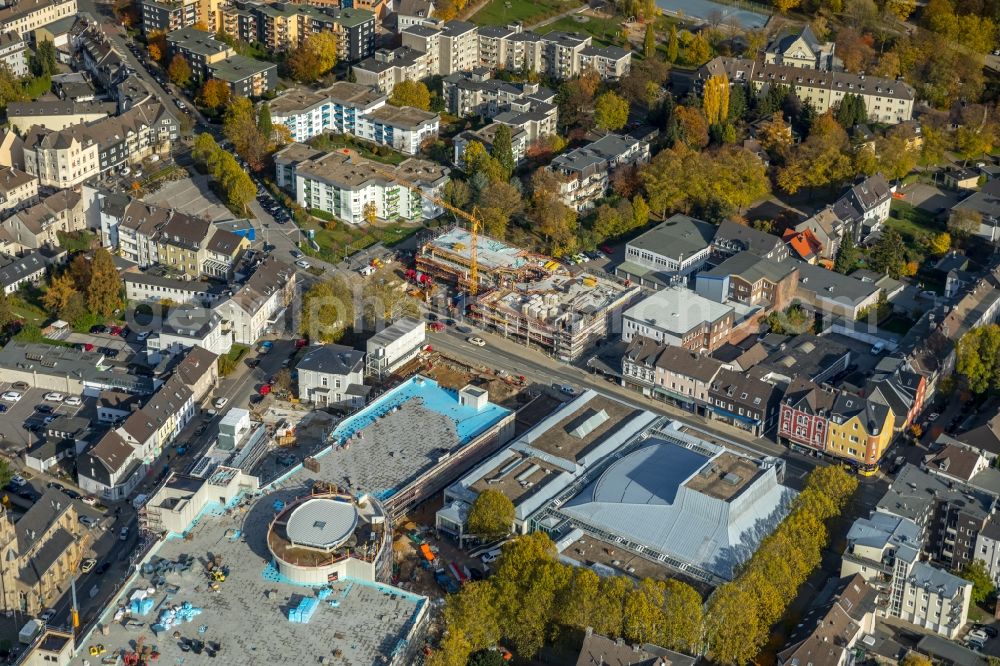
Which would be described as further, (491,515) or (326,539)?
(491,515)

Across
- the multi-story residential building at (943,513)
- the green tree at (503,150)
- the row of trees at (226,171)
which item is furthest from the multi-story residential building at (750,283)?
the row of trees at (226,171)

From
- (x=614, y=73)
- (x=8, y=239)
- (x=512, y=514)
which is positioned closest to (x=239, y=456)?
(x=512, y=514)

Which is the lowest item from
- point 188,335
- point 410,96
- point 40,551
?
point 40,551

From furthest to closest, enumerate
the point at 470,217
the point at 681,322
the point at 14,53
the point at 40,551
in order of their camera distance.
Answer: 1. the point at 14,53
2. the point at 470,217
3. the point at 681,322
4. the point at 40,551

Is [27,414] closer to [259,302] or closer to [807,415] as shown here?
[259,302]

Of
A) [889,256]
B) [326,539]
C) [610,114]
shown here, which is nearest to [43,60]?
[610,114]

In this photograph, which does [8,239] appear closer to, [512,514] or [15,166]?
[15,166]

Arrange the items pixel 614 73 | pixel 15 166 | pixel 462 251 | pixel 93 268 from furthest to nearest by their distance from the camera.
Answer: pixel 614 73, pixel 15 166, pixel 462 251, pixel 93 268

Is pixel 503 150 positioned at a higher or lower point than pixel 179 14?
lower
